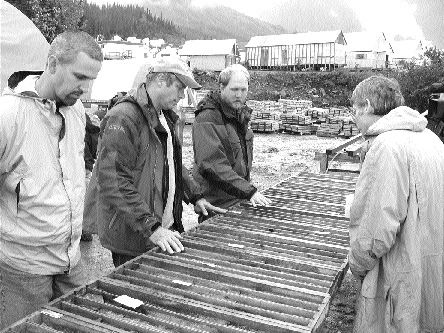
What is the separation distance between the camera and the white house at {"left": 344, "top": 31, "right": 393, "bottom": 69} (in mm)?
56594

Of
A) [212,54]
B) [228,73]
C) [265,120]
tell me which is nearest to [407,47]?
[212,54]

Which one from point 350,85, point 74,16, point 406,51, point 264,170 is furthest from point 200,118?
point 406,51

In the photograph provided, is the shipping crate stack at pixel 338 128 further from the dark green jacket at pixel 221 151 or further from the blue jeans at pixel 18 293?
the blue jeans at pixel 18 293

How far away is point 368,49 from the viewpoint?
2307 inches

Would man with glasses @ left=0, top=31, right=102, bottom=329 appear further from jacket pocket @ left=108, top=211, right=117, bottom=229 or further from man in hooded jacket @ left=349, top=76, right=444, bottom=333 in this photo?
man in hooded jacket @ left=349, top=76, right=444, bottom=333

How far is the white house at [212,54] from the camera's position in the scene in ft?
192

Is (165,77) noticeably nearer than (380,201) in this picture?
No

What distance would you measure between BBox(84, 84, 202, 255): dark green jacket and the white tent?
11.3 ft

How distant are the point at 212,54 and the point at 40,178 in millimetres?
57875

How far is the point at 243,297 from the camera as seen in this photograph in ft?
9.57

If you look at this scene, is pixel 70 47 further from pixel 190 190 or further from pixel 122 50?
pixel 122 50

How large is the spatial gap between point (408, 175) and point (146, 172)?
6.07ft

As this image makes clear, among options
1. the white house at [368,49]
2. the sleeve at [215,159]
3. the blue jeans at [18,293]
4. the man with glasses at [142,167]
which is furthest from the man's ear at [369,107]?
the white house at [368,49]

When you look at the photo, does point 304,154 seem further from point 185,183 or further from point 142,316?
point 142,316
